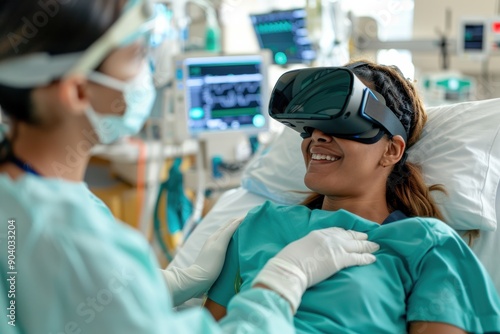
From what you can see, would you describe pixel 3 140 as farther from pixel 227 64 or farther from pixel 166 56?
pixel 166 56

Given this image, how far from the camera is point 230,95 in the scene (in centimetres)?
330

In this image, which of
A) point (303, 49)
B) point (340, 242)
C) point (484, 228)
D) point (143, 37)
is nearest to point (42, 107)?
point (143, 37)

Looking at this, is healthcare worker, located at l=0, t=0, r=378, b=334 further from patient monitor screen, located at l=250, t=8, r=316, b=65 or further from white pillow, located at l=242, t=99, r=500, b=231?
patient monitor screen, located at l=250, t=8, r=316, b=65

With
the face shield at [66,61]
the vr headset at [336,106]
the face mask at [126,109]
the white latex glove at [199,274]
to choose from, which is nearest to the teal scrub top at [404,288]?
the white latex glove at [199,274]

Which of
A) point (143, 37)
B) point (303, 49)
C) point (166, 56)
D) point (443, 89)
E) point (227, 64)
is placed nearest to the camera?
point (143, 37)

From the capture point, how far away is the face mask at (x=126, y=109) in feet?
3.50

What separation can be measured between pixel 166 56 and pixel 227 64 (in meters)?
0.69

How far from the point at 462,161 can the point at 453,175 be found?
6cm

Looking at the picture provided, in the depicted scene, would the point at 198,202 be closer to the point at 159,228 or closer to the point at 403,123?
Answer: the point at 159,228

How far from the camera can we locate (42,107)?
1.02 metres

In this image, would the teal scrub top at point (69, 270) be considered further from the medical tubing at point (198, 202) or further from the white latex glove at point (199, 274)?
the medical tubing at point (198, 202)

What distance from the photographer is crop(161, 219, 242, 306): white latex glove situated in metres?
1.70

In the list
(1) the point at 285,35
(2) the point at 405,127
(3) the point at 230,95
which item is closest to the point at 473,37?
(1) the point at 285,35

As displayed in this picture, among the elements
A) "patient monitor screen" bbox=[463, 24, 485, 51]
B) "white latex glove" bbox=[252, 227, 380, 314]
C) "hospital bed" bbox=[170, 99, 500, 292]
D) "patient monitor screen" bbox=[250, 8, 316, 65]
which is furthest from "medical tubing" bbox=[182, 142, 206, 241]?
"patient monitor screen" bbox=[463, 24, 485, 51]
